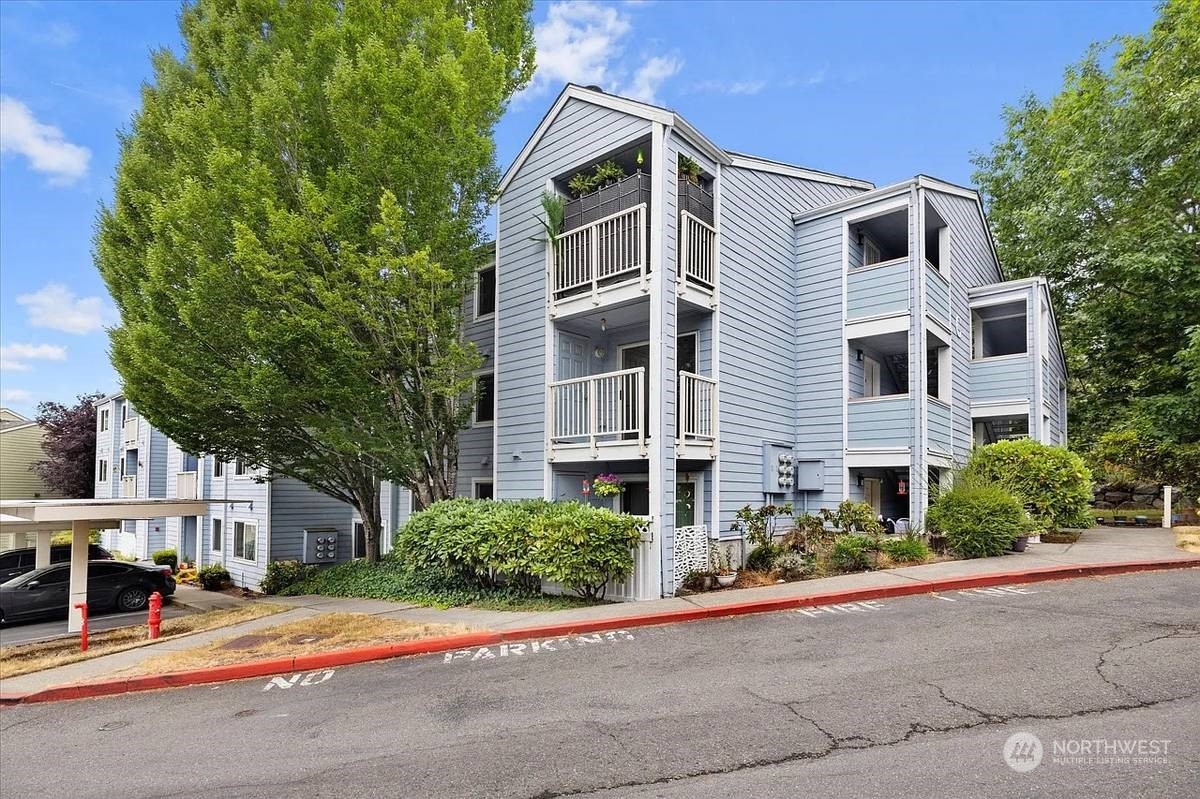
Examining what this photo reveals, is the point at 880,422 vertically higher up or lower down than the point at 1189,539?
higher up

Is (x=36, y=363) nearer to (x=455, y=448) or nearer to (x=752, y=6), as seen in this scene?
(x=455, y=448)

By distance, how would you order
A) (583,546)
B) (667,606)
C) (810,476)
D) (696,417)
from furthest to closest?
(810,476)
(696,417)
(583,546)
(667,606)

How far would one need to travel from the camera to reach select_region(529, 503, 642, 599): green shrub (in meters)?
9.65

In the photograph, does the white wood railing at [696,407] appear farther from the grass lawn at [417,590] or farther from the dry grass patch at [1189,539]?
the dry grass patch at [1189,539]

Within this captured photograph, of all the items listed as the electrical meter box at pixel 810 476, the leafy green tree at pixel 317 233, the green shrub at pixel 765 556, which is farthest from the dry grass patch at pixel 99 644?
the electrical meter box at pixel 810 476

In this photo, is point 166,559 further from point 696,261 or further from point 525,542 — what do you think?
point 696,261

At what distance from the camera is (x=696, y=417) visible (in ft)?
37.0

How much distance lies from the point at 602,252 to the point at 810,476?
621cm

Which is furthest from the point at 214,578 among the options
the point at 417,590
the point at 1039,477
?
the point at 1039,477

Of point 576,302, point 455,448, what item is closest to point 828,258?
point 576,302

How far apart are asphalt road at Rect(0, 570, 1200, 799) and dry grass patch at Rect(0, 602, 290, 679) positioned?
2.08m

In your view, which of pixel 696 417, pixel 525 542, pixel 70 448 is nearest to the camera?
pixel 525 542

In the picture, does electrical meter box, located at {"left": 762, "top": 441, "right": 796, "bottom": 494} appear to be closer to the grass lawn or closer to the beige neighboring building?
the grass lawn

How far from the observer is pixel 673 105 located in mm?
11430
